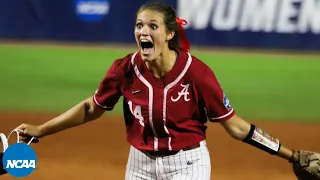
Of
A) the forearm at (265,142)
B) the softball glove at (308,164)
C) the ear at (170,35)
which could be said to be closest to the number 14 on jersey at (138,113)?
the ear at (170,35)

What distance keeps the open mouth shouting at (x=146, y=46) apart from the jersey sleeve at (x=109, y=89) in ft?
0.88

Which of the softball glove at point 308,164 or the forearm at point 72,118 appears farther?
the forearm at point 72,118

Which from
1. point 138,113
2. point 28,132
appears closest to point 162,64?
point 138,113

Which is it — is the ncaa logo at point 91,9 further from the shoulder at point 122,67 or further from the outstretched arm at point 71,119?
the shoulder at point 122,67

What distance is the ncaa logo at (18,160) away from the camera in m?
3.19

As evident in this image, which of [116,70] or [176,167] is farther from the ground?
[116,70]

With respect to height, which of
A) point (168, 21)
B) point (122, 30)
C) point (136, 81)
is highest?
point (122, 30)

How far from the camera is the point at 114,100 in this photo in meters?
3.85

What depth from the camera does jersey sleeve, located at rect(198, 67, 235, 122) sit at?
354cm

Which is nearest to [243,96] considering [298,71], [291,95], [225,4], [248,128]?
[291,95]

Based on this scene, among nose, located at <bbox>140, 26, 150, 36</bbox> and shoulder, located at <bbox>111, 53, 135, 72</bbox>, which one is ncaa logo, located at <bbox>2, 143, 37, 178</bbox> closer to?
shoulder, located at <bbox>111, 53, 135, 72</bbox>

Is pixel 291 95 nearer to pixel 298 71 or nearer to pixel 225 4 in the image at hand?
pixel 298 71

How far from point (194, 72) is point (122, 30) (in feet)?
28.5

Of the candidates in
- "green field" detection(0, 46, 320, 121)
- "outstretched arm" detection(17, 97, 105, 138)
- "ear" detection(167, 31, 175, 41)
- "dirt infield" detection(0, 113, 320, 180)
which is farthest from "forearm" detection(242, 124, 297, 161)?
"green field" detection(0, 46, 320, 121)
